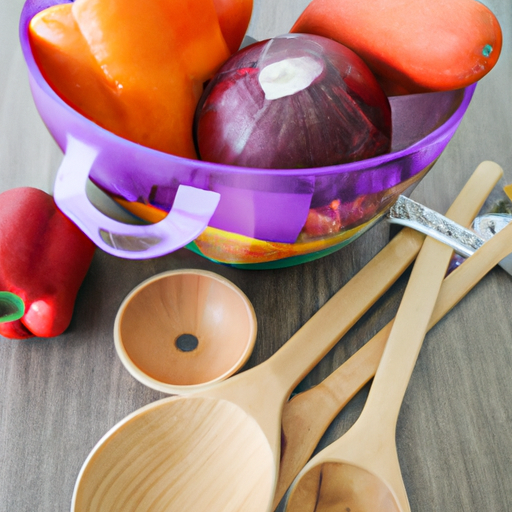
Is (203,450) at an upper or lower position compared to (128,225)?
lower

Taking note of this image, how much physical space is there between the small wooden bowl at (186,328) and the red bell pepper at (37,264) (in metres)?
0.04

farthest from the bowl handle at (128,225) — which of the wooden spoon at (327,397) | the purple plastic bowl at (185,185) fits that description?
the wooden spoon at (327,397)

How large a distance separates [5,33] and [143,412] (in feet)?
1.21

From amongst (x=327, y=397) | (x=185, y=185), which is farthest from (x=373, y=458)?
(x=185, y=185)

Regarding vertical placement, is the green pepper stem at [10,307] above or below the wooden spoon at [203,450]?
above

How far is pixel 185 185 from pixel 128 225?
0.03 m

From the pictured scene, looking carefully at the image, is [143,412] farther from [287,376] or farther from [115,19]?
[115,19]

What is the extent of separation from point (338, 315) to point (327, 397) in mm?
48

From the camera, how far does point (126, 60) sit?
243 mm

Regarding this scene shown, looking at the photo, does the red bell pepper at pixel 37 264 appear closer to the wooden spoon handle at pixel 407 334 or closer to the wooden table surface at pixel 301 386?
the wooden table surface at pixel 301 386

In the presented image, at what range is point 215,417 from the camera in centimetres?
26

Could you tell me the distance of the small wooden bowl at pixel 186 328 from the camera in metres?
0.28

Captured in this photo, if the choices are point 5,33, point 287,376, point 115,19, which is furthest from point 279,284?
point 5,33

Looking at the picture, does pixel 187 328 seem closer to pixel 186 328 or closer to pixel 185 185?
pixel 186 328
